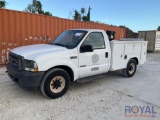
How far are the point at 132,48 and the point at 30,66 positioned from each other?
4.17 meters

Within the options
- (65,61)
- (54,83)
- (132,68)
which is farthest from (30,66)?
(132,68)

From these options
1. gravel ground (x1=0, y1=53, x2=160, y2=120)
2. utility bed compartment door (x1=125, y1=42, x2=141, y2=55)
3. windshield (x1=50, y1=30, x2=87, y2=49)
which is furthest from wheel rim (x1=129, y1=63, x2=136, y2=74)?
windshield (x1=50, y1=30, x2=87, y2=49)

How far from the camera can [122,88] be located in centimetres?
544

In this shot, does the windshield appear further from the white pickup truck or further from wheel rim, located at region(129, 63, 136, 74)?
wheel rim, located at region(129, 63, 136, 74)

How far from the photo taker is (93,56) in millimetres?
5027

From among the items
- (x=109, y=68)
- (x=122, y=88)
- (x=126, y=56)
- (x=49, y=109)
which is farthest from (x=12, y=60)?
(x=126, y=56)

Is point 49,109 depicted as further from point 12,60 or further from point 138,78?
point 138,78

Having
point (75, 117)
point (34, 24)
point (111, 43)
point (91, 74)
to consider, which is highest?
point (34, 24)

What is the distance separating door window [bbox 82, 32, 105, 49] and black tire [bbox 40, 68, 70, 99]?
1.16 meters

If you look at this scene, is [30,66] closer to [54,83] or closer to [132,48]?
[54,83]

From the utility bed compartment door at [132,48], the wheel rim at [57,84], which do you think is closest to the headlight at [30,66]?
the wheel rim at [57,84]

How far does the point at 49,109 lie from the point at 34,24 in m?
5.82

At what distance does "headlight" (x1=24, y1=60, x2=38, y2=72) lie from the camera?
3.89 meters

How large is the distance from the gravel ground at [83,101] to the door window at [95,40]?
4.45ft
